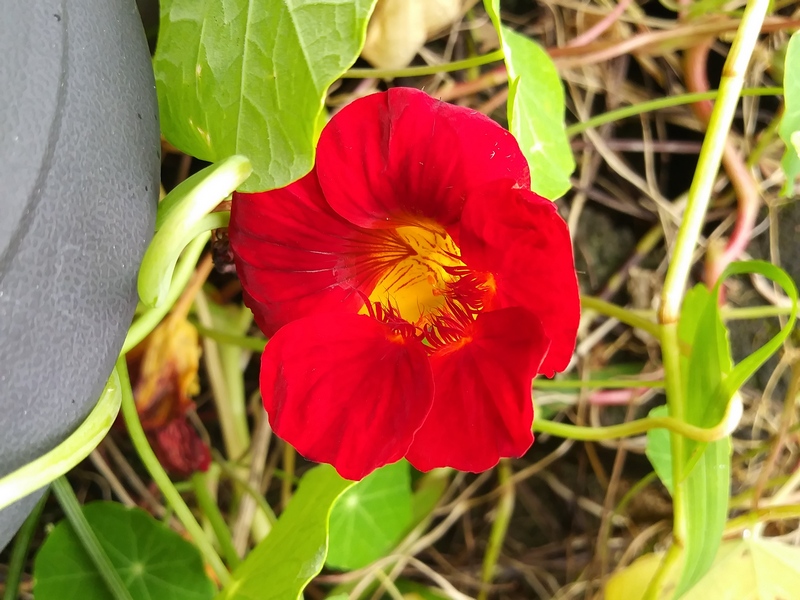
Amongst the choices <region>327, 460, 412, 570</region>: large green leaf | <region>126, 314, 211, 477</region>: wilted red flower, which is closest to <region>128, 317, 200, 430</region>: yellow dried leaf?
<region>126, 314, 211, 477</region>: wilted red flower

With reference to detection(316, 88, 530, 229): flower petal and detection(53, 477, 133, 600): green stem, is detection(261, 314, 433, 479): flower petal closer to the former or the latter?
detection(316, 88, 530, 229): flower petal

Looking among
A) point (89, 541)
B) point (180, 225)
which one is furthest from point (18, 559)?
point (180, 225)

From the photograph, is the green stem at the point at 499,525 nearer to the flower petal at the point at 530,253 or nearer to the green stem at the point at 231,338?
the green stem at the point at 231,338

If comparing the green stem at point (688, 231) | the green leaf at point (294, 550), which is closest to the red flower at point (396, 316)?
the green leaf at point (294, 550)

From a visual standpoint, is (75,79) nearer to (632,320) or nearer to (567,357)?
(567,357)

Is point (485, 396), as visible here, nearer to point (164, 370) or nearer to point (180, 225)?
point (180, 225)

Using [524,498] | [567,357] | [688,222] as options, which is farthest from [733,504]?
[567,357]
